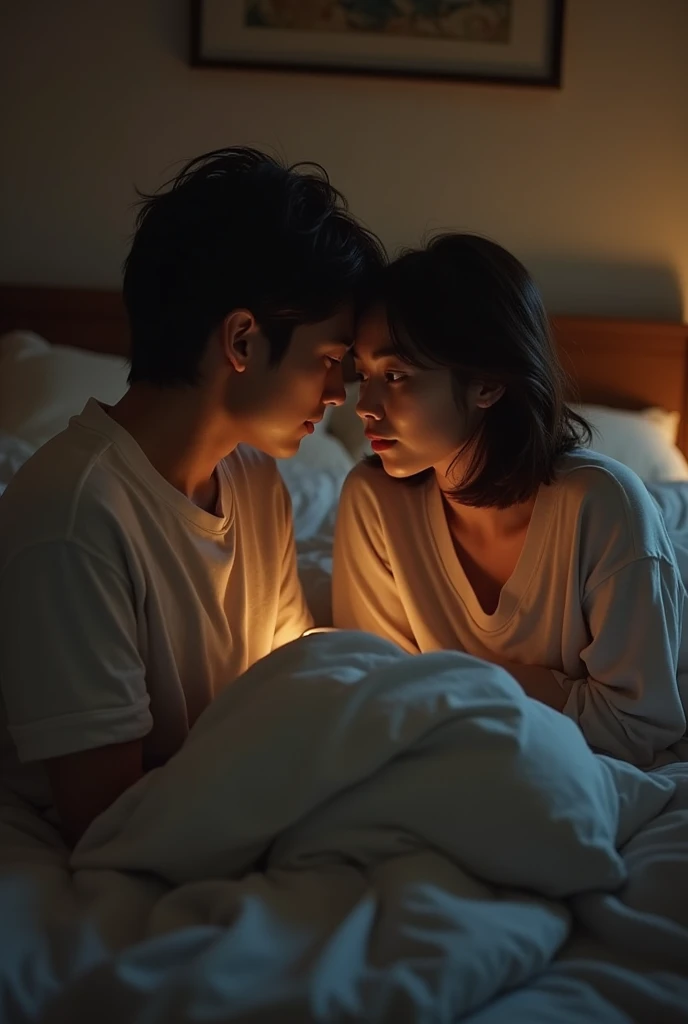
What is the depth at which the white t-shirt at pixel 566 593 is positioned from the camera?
3.75 feet

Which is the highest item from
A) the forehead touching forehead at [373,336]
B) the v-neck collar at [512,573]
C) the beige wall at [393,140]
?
the beige wall at [393,140]

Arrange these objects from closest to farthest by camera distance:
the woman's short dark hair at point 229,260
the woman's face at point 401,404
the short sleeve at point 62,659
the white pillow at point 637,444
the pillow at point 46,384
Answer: the short sleeve at point 62,659 → the woman's short dark hair at point 229,260 → the woman's face at point 401,404 → the pillow at point 46,384 → the white pillow at point 637,444

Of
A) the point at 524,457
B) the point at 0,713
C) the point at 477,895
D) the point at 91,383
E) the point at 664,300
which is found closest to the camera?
the point at 477,895

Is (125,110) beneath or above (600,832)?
above

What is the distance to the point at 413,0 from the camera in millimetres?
2295

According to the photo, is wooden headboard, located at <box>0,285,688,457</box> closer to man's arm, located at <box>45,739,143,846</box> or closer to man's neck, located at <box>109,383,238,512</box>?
man's neck, located at <box>109,383,238,512</box>

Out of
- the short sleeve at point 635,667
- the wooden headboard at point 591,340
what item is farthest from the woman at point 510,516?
the wooden headboard at point 591,340

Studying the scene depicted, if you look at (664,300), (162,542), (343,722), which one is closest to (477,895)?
(343,722)

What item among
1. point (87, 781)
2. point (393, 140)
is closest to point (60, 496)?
point (87, 781)

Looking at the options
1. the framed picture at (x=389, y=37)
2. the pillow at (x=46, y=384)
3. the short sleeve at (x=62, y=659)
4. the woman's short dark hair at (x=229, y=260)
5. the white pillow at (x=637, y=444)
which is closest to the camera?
the short sleeve at (x=62, y=659)

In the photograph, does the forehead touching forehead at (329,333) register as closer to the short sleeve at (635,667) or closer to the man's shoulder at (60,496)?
the man's shoulder at (60,496)

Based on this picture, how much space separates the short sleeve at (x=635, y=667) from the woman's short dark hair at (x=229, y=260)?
495 millimetres

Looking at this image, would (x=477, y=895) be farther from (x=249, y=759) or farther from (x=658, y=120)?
(x=658, y=120)

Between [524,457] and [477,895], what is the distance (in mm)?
636
